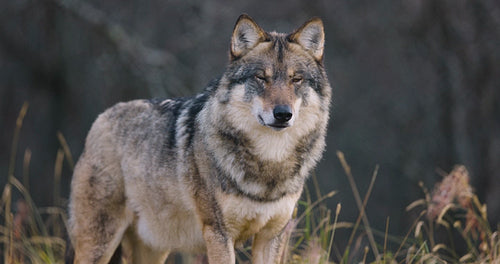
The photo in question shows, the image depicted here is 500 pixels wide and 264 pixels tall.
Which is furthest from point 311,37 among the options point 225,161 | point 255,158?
point 225,161

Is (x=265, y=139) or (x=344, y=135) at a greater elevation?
(x=265, y=139)

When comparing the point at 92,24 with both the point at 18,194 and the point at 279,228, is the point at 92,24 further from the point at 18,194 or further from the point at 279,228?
the point at 279,228

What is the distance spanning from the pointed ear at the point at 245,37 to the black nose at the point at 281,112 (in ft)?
1.87

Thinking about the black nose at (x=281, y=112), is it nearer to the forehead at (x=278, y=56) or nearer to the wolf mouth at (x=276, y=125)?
the wolf mouth at (x=276, y=125)

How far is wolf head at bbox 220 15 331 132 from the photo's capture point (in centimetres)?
388

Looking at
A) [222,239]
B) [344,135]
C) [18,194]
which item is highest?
[222,239]

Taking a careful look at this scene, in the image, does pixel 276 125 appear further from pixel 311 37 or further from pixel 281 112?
pixel 311 37

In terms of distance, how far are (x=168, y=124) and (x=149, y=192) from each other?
1.65ft

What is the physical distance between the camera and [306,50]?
4.24 meters

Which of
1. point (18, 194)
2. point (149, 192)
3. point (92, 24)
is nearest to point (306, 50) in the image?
point (149, 192)

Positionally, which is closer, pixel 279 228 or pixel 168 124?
pixel 279 228

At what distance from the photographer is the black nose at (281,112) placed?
3.79m

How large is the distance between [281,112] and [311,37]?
28.1 inches

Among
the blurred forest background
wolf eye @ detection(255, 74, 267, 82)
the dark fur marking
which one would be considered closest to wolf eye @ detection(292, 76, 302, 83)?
wolf eye @ detection(255, 74, 267, 82)
